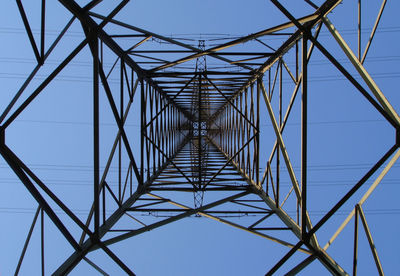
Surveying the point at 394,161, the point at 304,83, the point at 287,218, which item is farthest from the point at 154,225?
the point at 394,161

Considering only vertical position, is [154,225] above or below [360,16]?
below

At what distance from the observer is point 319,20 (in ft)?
21.7

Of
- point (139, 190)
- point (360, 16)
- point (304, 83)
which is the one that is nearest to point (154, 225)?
point (139, 190)

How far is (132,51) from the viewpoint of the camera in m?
9.70

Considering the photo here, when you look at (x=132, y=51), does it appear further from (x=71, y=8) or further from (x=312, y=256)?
(x=312, y=256)

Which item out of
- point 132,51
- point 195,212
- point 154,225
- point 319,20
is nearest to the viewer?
point 319,20

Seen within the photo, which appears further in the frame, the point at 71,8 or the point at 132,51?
the point at 132,51

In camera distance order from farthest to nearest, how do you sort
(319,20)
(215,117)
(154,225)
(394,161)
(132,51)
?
1. (215,117)
2. (132,51)
3. (154,225)
4. (319,20)
5. (394,161)

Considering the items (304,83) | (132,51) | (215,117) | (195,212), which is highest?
(215,117)

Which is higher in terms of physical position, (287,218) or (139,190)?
(139,190)

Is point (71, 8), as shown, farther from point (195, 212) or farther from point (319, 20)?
point (195, 212)

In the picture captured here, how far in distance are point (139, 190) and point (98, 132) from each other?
421 centimetres

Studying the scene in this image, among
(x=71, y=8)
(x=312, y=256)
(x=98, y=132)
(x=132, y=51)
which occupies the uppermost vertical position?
(x=132, y=51)

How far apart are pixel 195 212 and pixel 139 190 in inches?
97.0
